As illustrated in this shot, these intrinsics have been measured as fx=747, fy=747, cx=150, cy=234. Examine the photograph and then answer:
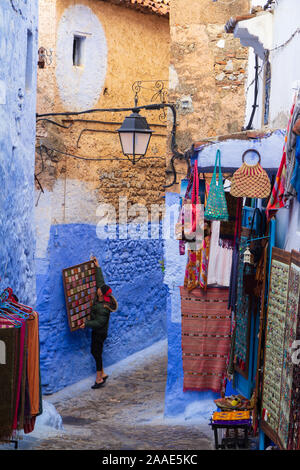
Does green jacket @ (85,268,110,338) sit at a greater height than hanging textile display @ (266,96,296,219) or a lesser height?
lesser

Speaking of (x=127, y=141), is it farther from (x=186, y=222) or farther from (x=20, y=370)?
(x=20, y=370)

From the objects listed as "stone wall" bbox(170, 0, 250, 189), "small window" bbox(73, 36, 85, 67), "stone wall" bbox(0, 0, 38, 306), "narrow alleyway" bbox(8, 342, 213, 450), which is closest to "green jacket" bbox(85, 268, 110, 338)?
"narrow alleyway" bbox(8, 342, 213, 450)

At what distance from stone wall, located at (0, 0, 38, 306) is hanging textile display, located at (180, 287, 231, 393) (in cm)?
228

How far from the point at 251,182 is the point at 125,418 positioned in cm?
548

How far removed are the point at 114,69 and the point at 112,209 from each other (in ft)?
9.30

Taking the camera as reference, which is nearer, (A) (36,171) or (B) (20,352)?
(B) (20,352)

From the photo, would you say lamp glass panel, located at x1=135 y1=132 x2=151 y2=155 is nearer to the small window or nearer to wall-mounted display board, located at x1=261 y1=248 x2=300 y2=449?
the small window

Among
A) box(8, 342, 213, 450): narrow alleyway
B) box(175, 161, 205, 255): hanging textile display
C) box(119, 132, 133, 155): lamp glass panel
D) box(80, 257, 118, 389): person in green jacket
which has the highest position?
box(119, 132, 133, 155): lamp glass panel

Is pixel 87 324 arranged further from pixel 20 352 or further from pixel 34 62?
pixel 20 352

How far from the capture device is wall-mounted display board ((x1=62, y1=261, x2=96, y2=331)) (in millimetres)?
13781

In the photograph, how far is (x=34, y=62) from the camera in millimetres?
10523

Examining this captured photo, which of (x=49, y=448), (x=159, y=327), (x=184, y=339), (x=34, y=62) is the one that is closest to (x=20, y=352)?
(x=49, y=448)

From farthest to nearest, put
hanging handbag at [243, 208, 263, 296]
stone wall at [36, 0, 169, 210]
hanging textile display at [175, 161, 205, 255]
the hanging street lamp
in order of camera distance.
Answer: stone wall at [36, 0, 169, 210]
the hanging street lamp
hanging textile display at [175, 161, 205, 255]
hanging handbag at [243, 208, 263, 296]

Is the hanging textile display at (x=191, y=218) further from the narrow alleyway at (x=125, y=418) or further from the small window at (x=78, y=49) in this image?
the small window at (x=78, y=49)
